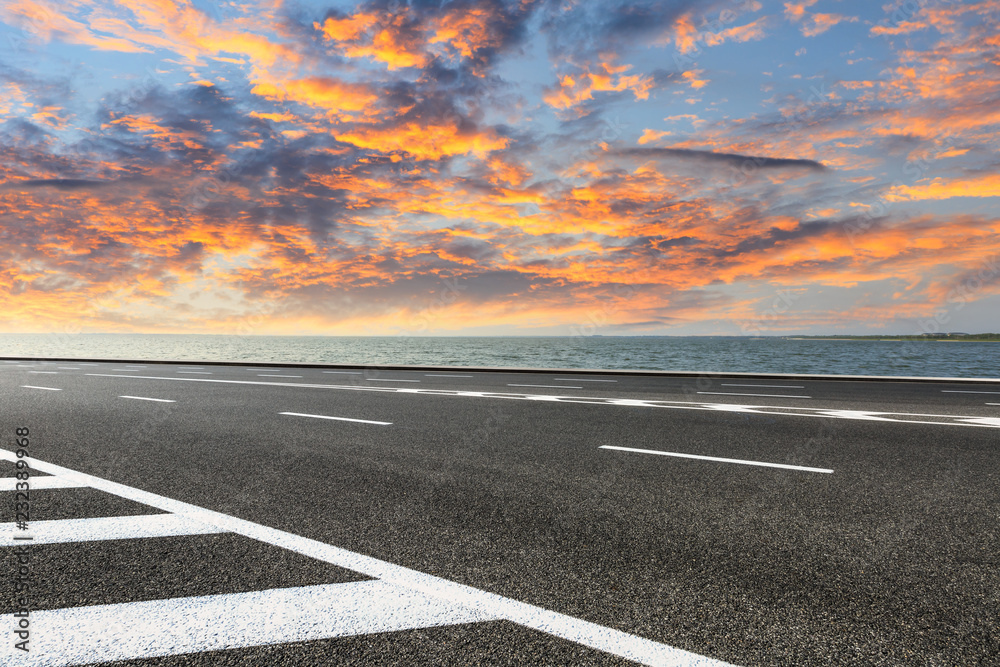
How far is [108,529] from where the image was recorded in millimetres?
4102

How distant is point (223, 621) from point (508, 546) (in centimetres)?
177

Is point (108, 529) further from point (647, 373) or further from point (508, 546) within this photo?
point (647, 373)

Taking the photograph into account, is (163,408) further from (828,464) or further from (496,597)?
(828,464)

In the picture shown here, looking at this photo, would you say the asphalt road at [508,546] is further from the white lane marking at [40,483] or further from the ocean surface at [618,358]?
the ocean surface at [618,358]

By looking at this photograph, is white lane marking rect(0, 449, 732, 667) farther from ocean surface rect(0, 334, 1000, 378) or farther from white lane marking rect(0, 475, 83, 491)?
ocean surface rect(0, 334, 1000, 378)

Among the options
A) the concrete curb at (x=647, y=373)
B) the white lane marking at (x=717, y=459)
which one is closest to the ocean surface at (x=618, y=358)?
the concrete curb at (x=647, y=373)

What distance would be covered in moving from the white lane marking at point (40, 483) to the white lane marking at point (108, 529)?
1.23m

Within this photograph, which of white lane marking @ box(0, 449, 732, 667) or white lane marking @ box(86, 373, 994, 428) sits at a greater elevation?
white lane marking @ box(86, 373, 994, 428)

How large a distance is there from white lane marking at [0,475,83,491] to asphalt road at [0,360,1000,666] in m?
0.04

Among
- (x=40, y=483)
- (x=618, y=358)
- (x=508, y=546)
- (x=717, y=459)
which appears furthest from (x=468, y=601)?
(x=618, y=358)

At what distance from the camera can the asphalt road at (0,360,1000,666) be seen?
258 centimetres

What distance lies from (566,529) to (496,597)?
1275 mm

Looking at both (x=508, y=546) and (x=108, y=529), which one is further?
(x=108, y=529)

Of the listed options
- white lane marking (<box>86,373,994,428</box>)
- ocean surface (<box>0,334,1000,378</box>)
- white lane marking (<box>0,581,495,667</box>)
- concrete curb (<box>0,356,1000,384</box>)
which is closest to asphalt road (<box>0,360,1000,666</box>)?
white lane marking (<box>0,581,495,667</box>)
